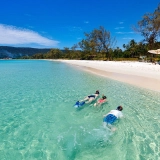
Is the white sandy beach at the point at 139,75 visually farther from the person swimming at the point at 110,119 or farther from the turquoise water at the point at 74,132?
the person swimming at the point at 110,119

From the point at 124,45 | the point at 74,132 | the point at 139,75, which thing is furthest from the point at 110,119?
the point at 124,45

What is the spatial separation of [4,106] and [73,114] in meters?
4.08

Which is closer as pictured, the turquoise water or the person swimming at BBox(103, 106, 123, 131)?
the turquoise water

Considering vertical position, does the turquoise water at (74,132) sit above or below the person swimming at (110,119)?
below

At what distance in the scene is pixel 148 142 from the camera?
5082mm

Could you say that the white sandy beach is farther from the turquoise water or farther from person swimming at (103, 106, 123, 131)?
person swimming at (103, 106, 123, 131)

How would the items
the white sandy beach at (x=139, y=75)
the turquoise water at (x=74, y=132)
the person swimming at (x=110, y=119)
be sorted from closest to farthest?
the turquoise water at (x=74, y=132) → the person swimming at (x=110, y=119) → the white sandy beach at (x=139, y=75)

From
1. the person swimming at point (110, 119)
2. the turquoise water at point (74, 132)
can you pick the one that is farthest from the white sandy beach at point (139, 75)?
the person swimming at point (110, 119)

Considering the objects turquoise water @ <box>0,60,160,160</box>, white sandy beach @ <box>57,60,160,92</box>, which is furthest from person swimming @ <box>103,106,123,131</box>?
white sandy beach @ <box>57,60,160,92</box>

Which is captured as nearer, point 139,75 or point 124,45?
point 139,75

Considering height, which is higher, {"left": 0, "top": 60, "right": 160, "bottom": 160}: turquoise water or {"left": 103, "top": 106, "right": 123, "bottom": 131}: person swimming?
{"left": 103, "top": 106, "right": 123, "bottom": 131}: person swimming

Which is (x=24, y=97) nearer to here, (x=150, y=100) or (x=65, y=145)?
(x=65, y=145)

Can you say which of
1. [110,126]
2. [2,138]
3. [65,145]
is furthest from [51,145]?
[110,126]

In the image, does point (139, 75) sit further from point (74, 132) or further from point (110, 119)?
point (74, 132)
